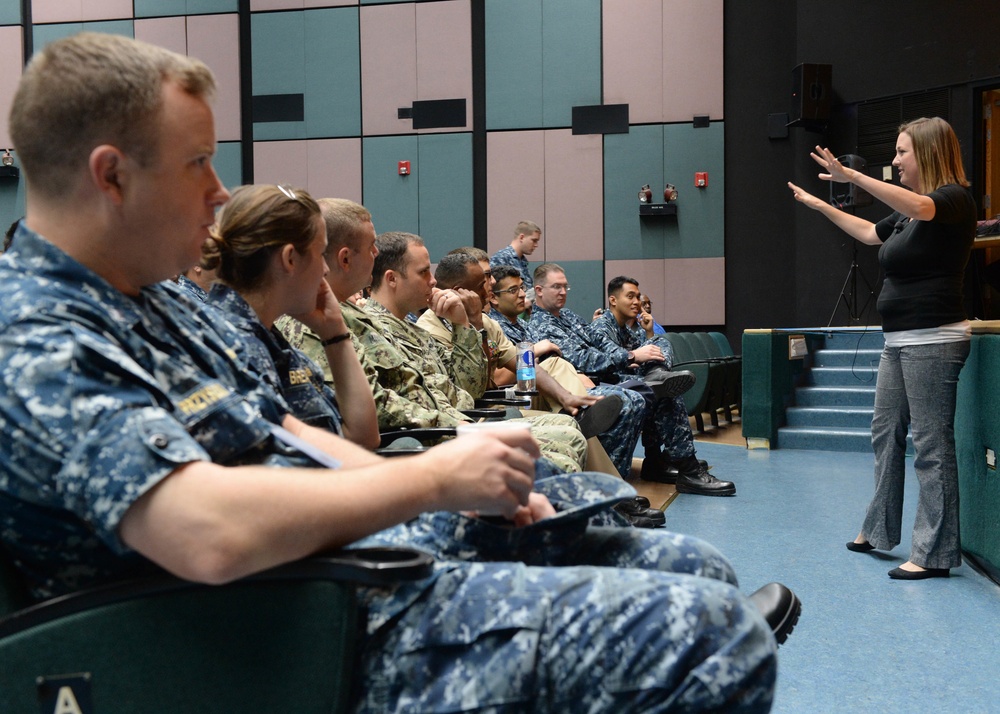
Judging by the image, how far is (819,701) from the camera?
196 cm

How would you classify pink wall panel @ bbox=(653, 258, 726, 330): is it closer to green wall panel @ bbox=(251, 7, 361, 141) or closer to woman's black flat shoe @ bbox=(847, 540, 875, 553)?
green wall panel @ bbox=(251, 7, 361, 141)

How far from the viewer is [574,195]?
8.59 meters

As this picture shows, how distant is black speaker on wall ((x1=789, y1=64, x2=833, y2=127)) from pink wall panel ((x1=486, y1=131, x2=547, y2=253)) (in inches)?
95.7

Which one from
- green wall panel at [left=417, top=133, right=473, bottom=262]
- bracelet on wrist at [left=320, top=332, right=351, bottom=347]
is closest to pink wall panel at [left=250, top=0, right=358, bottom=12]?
green wall panel at [left=417, top=133, right=473, bottom=262]

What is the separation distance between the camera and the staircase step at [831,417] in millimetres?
5973

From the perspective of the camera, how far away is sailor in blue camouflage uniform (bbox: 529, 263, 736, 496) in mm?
4668

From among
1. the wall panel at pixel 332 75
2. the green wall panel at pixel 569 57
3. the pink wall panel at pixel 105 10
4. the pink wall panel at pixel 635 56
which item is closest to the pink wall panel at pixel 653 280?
the pink wall panel at pixel 635 56

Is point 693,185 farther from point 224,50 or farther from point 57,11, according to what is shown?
point 57,11

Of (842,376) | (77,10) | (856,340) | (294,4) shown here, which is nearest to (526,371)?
(842,376)

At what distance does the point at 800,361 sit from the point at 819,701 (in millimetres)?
4784

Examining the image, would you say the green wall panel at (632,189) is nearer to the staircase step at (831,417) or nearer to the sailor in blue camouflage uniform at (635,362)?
the staircase step at (831,417)

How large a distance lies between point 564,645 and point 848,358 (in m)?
6.30

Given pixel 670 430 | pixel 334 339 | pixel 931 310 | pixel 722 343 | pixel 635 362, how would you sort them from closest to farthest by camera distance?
pixel 334 339 < pixel 931 310 < pixel 670 430 < pixel 635 362 < pixel 722 343

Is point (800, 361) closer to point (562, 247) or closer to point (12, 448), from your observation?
point (562, 247)
